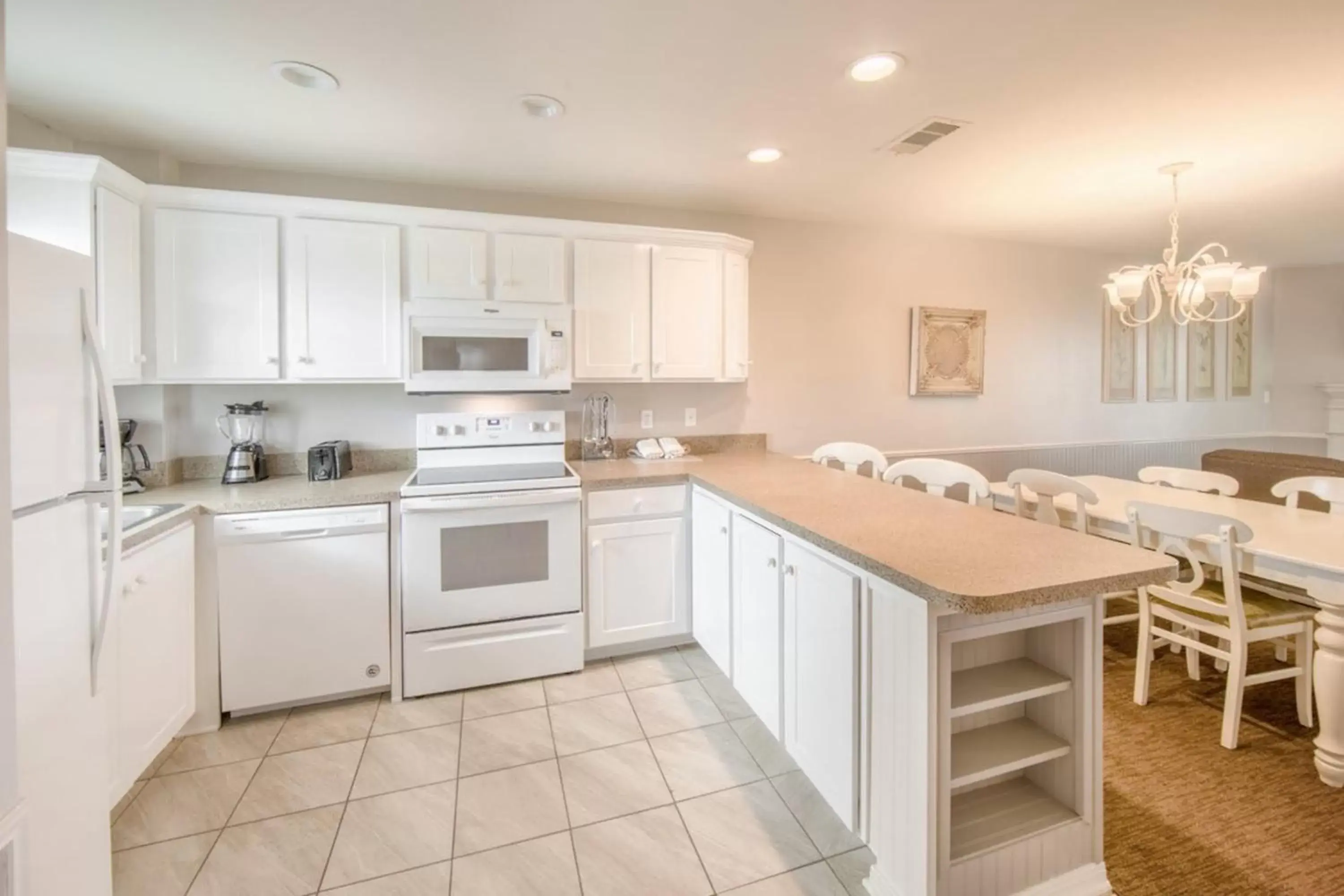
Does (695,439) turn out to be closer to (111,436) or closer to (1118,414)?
(111,436)

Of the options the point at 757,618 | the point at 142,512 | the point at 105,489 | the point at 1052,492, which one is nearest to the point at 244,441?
the point at 142,512

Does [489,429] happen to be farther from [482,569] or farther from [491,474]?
[482,569]

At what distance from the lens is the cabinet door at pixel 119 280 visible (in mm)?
2072

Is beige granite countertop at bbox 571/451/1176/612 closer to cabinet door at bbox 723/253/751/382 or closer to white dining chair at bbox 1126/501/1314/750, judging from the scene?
white dining chair at bbox 1126/501/1314/750

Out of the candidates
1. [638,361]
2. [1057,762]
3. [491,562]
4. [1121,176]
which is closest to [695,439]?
[638,361]

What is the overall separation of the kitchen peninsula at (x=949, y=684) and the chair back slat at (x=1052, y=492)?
2.91 ft

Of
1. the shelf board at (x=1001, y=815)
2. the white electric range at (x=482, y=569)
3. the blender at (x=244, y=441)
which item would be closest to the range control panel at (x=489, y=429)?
the white electric range at (x=482, y=569)

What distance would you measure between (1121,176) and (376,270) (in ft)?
12.0

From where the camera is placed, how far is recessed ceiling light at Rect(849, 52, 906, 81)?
1.82 m

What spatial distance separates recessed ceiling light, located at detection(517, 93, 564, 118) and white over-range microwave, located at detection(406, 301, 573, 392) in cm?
83

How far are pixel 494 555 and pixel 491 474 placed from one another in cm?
39

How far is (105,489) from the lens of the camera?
1.30 meters

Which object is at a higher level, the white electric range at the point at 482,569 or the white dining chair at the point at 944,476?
the white dining chair at the point at 944,476

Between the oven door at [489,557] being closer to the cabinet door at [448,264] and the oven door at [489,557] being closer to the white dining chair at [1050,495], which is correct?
the cabinet door at [448,264]
